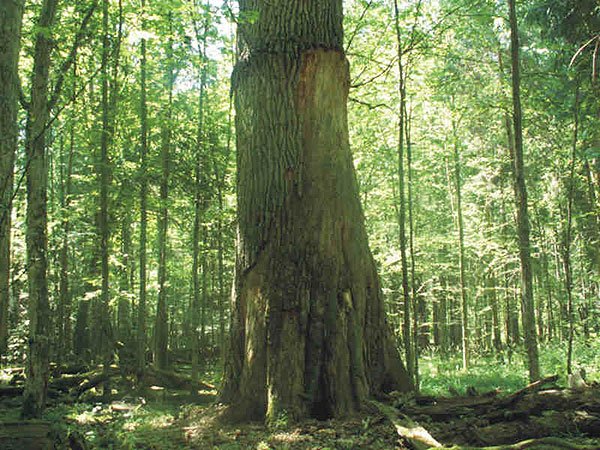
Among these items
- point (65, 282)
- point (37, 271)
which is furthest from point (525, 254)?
point (65, 282)

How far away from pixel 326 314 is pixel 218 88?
12.8 meters

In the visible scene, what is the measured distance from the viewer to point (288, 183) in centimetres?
510

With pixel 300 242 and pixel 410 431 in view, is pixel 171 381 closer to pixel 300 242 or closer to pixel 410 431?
pixel 300 242

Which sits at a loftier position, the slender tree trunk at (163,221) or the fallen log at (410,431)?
the slender tree trunk at (163,221)

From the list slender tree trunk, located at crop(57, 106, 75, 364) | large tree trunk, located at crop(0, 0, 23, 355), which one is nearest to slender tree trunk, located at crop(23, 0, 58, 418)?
large tree trunk, located at crop(0, 0, 23, 355)

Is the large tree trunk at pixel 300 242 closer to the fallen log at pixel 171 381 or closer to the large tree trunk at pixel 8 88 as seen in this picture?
the large tree trunk at pixel 8 88

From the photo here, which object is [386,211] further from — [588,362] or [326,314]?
[326,314]

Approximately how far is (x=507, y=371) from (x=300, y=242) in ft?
34.1

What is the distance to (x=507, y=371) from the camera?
41.2 feet

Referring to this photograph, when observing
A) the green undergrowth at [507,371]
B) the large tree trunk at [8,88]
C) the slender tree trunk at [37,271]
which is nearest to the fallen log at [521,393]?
the large tree trunk at [8,88]

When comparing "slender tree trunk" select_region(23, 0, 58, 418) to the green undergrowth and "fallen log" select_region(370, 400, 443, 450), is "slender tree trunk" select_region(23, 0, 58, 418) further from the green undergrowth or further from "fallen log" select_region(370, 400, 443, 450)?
the green undergrowth

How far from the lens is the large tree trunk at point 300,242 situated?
4.70 meters

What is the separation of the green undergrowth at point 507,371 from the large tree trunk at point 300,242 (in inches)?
196

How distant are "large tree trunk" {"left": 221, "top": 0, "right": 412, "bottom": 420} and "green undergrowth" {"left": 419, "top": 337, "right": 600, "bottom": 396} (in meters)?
4.98
